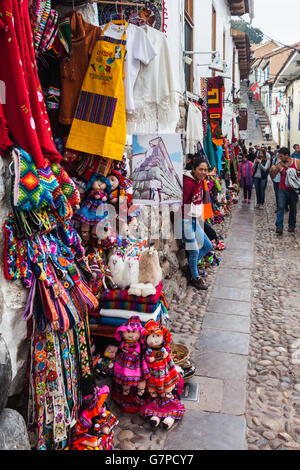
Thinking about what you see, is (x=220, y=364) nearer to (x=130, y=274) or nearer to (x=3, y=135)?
(x=130, y=274)

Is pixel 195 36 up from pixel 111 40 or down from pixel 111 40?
up

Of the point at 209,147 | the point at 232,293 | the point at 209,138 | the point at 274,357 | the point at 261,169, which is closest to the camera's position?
the point at 274,357

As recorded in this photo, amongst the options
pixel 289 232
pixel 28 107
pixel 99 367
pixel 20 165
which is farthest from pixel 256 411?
pixel 289 232

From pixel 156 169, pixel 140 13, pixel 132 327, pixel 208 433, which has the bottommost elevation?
pixel 208 433

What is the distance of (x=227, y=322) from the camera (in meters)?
4.66

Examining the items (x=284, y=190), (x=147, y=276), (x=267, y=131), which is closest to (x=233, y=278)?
(x=147, y=276)

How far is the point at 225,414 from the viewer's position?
10.0 feet

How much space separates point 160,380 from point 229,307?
2.29m

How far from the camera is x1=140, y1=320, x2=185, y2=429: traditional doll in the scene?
3.00 meters

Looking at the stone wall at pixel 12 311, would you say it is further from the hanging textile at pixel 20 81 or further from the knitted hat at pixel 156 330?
the knitted hat at pixel 156 330

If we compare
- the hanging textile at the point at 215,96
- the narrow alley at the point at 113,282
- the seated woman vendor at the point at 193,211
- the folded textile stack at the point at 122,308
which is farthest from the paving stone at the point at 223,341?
the hanging textile at the point at 215,96

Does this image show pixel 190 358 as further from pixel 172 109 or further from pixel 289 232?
pixel 289 232

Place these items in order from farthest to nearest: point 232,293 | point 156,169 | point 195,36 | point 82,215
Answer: point 195,36, point 232,293, point 156,169, point 82,215

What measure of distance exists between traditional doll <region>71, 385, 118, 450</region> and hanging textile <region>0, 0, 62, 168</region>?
5.28 feet
